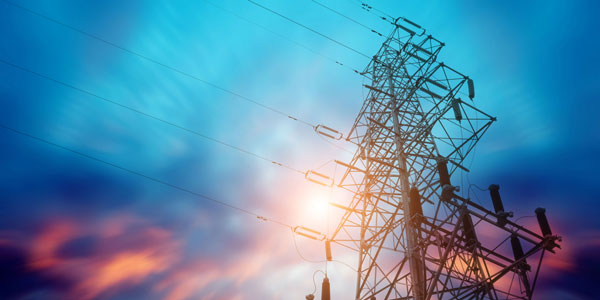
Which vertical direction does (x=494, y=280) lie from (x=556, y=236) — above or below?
below

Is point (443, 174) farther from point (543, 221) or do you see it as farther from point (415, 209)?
point (543, 221)

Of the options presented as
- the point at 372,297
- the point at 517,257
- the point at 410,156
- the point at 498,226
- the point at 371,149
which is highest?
the point at 371,149

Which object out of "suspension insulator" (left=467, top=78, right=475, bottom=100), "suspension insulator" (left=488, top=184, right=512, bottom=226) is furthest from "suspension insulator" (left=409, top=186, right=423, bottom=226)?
"suspension insulator" (left=467, top=78, right=475, bottom=100)

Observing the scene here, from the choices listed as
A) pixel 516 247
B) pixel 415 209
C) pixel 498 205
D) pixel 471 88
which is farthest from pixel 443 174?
pixel 471 88

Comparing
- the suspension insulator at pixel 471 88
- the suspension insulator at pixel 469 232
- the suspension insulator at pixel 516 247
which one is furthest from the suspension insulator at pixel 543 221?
the suspension insulator at pixel 471 88

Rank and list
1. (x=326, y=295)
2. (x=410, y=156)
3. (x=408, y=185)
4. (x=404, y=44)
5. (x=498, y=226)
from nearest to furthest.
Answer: (x=498, y=226)
(x=326, y=295)
(x=408, y=185)
(x=410, y=156)
(x=404, y=44)

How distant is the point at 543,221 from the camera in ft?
31.1

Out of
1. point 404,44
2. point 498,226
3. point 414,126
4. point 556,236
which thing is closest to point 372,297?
point 498,226

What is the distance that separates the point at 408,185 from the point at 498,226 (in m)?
3.54

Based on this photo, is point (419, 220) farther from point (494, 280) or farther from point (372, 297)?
point (372, 297)

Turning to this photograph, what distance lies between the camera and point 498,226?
374 inches

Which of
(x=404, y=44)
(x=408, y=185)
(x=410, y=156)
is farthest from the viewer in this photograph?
(x=404, y=44)

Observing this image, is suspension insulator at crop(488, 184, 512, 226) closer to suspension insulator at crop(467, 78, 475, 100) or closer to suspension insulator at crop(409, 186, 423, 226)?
suspension insulator at crop(409, 186, 423, 226)

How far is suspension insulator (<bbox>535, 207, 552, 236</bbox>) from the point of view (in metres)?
9.28
